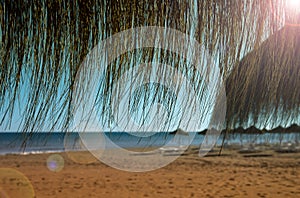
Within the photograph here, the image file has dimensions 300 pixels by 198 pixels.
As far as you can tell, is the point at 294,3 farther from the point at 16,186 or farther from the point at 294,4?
the point at 16,186

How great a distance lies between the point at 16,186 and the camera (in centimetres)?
681

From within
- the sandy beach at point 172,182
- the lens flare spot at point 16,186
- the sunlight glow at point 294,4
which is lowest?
the lens flare spot at point 16,186

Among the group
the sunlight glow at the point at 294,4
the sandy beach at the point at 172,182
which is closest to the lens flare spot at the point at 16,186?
the sandy beach at the point at 172,182

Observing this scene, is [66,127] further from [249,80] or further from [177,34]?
[249,80]

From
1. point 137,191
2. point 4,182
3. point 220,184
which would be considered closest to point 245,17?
point 137,191

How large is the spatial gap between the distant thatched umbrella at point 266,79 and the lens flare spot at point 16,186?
480 cm

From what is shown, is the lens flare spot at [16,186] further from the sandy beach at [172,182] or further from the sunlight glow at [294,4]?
the sunlight glow at [294,4]

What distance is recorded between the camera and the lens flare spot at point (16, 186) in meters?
6.16

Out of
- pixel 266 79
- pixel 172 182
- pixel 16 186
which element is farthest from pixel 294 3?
pixel 16 186

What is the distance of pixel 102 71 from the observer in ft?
3.45

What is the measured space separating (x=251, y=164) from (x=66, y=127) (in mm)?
9225

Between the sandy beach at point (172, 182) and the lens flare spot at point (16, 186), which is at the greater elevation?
the sandy beach at point (172, 182)

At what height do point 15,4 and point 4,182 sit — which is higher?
point 15,4

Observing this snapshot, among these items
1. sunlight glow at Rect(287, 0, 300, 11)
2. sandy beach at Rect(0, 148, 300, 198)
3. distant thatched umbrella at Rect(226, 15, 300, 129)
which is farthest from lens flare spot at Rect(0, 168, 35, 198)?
sunlight glow at Rect(287, 0, 300, 11)
